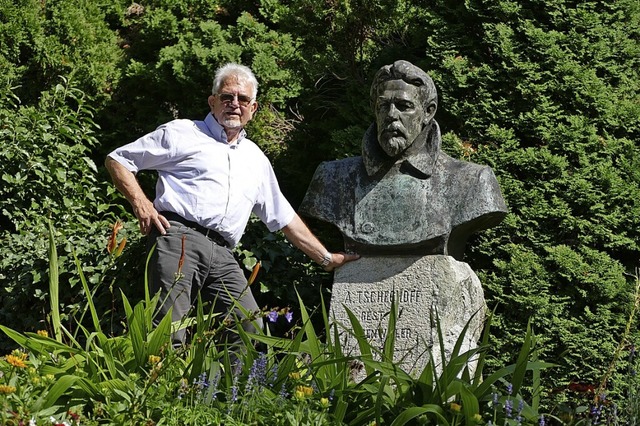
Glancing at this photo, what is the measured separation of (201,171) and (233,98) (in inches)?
15.5

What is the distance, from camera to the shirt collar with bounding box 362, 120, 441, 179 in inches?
188

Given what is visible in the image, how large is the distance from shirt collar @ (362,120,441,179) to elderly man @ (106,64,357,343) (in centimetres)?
47

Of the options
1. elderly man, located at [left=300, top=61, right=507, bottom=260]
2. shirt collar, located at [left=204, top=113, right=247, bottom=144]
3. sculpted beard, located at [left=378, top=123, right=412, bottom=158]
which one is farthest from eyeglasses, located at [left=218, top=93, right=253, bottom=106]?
sculpted beard, located at [left=378, top=123, right=412, bottom=158]

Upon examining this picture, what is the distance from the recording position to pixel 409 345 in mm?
4633

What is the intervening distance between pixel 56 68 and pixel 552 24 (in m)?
4.91

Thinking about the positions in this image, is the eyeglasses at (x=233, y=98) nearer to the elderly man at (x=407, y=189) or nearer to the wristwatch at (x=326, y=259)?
the elderly man at (x=407, y=189)

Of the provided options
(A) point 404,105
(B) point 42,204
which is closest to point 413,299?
(A) point 404,105

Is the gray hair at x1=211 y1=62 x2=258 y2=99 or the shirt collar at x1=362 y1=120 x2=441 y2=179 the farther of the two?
the gray hair at x1=211 y1=62 x2=258 y2=99

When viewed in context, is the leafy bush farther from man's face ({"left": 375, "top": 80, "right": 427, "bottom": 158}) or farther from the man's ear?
the man's ear

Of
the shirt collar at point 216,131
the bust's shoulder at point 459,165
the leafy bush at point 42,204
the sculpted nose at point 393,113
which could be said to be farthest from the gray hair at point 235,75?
the leafy bush at point 42,204

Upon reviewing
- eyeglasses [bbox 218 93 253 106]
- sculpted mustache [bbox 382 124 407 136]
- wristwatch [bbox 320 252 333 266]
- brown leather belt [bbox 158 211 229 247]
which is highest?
eyeglasses [bbox 218 93 253 106]

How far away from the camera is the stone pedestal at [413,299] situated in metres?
4.59

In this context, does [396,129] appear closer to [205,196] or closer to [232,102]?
[232,102]

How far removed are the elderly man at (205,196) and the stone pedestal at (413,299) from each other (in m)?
0.16
